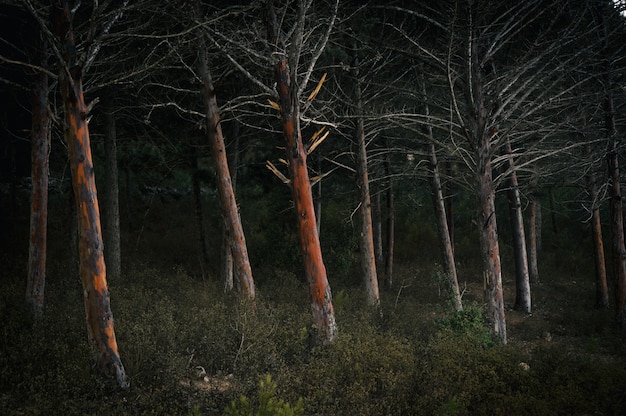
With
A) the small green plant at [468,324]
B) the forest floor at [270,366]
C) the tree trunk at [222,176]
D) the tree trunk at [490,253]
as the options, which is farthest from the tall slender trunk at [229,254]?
the tree trunk at [490,253]

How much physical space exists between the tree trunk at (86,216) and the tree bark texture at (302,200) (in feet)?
11.7

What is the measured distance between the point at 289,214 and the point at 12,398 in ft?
46.1

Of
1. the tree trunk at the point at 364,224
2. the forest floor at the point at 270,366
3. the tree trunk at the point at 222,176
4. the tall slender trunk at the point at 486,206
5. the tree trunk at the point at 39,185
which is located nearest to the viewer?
the forest floor at the point at 270,366

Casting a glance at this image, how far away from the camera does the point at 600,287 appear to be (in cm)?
1728

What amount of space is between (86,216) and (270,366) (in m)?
3.73

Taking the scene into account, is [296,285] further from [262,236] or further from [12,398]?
[12,398]

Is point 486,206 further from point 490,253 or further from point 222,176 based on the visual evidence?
point 222,176

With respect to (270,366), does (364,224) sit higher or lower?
higher

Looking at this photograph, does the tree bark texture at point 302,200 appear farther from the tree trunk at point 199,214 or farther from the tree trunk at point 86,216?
the tree trunk at point 199,214

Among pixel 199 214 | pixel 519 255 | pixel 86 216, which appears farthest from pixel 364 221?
pixel 86 216

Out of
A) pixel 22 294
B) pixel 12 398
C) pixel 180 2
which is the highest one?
pixel 180 2

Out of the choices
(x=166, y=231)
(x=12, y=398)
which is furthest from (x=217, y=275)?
(x=12, y=398)

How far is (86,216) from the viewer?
23.4 feet

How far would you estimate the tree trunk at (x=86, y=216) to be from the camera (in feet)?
22.8
